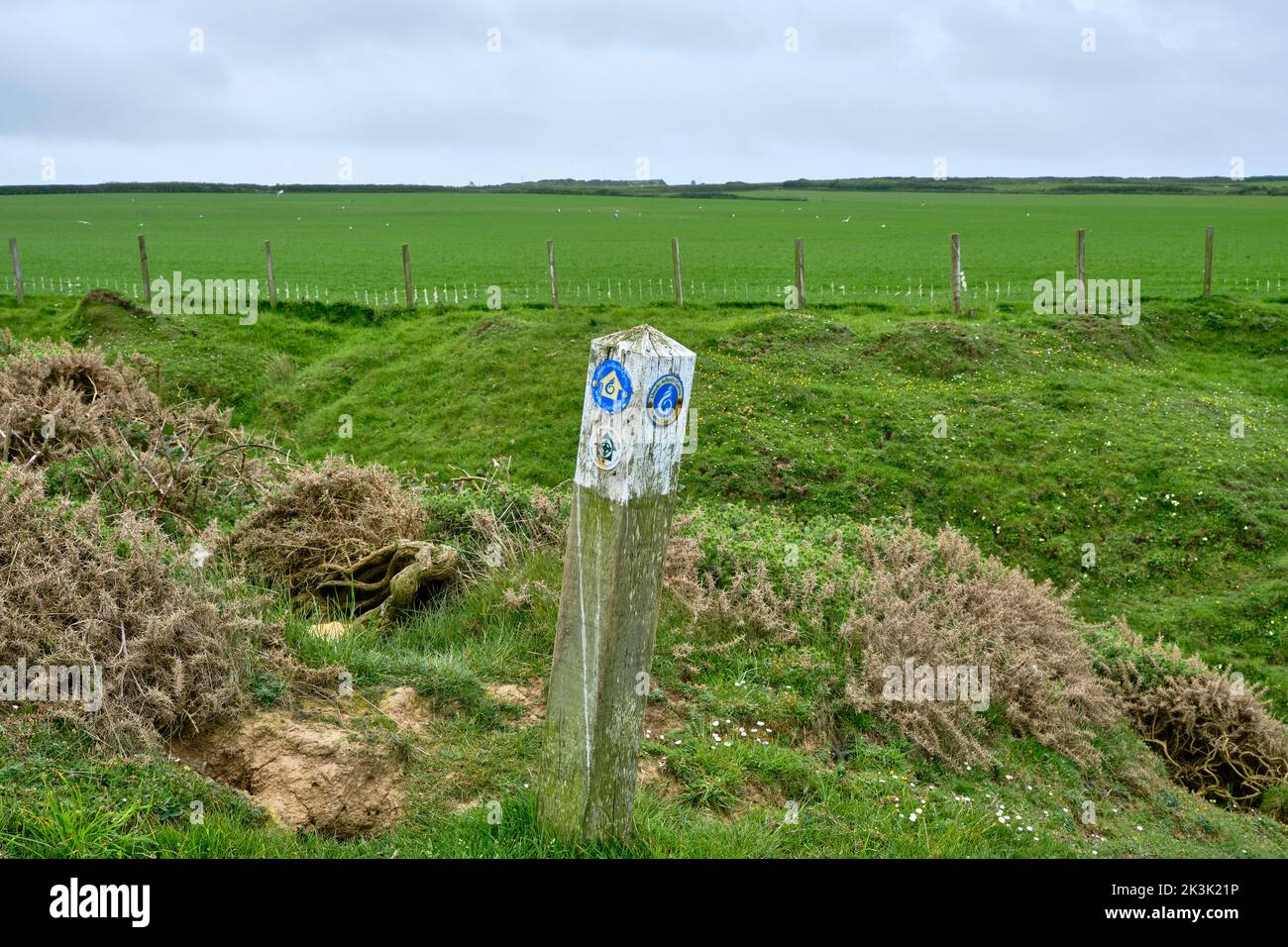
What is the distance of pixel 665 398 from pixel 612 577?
0.74 metres

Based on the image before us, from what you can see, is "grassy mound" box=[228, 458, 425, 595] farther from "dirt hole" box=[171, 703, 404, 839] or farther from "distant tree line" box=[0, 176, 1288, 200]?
"distant tree line" box=[0, 176, 1288, 200]

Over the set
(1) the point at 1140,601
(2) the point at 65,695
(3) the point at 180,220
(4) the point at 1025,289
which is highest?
(3) the point at 180,220

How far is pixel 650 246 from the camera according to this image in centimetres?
6106

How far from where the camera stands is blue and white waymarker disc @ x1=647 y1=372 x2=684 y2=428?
4.11 meters

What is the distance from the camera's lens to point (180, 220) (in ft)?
279

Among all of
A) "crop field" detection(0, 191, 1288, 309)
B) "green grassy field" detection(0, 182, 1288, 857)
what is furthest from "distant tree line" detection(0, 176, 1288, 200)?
"green grassy field" detection(0, 182, 1288, 857)

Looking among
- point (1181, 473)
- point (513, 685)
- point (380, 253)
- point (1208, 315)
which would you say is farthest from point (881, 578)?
point (380, 253)

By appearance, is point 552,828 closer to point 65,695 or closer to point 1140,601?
point 65,695

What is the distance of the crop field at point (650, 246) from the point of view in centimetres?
3731

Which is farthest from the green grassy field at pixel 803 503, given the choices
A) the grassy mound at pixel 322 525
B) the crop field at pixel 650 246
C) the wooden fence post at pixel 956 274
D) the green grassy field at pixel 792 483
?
the crop field at pixel 650 246

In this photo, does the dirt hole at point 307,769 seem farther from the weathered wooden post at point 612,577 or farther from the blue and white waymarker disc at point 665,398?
the blue and white waymarker disc at point 665,398

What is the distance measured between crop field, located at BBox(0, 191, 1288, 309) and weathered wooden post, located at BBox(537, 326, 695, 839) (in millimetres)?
24189

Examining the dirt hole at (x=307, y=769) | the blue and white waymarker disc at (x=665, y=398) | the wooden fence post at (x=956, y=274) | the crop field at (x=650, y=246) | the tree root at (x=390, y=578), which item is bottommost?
the dirt hole at (x=307, y=769)
